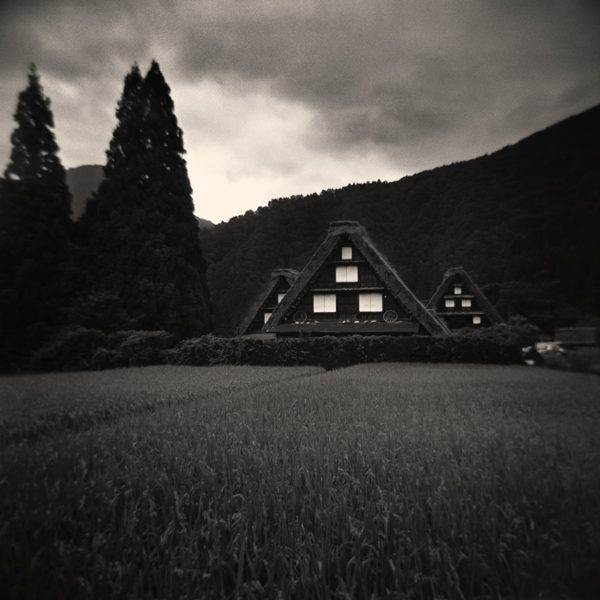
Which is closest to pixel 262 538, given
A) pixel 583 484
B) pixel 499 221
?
pixel 583 484

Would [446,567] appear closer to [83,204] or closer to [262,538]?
[262,538]

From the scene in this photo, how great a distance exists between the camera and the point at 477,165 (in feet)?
5.32

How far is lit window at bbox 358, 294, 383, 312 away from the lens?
736 inches

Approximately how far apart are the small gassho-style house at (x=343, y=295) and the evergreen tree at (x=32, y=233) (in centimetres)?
1642

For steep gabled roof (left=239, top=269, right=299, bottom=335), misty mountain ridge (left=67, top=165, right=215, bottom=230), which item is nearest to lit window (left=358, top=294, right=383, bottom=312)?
steep gabled roof (left=239, top=269, right=299, bottom=335)

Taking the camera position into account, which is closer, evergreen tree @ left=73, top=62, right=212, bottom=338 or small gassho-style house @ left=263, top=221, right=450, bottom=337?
evergreen tree @ left=73, top=62, right=212, bottom=338

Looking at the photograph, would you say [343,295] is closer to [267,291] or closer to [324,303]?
[324,303]

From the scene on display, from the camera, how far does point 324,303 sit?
1914 centimetres

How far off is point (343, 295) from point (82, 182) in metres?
17.7

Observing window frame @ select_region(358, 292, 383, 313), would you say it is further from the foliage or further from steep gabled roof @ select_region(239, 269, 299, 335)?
the foliage

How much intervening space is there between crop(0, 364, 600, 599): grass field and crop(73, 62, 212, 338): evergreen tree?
3.83ft

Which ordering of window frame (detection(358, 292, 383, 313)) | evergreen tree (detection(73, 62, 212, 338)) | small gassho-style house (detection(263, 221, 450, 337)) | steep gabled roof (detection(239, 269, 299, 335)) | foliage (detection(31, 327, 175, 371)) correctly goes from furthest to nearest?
steep gabled roof (detection(239, 269, 299, 335))
window frame (detection(358, 292, 383, 313))
small gassho-style house (detection(263, 221, 450, 337))
foliage (detection(31, 327, 175, 371))
evergreen tree (detection(73, 62, 212, 338))

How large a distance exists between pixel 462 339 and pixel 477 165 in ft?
43.9

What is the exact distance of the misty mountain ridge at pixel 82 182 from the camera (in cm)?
174
